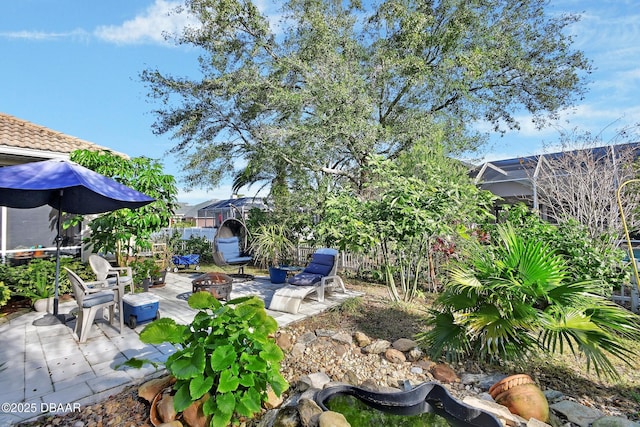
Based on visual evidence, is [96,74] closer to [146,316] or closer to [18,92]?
[18,92]

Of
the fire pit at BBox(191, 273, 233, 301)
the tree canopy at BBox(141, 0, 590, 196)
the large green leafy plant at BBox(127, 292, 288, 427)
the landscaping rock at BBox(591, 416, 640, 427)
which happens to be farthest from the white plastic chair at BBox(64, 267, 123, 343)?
the tree canopy at BBox(141, 0, 590, 196)

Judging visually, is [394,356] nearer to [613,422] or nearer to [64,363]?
[613,422]

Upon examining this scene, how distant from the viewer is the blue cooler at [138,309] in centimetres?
446

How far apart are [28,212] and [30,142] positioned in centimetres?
145

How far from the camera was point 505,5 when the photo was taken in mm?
9969

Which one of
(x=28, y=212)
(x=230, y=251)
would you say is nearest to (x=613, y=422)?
(x=230, y=251)

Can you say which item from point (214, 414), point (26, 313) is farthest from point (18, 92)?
point (214, 414)

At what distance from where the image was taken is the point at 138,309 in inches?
176

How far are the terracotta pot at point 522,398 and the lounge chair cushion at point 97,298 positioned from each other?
15.1 ft

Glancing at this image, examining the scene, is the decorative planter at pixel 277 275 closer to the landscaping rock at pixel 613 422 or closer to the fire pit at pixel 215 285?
the fire pit at pixel 215 285

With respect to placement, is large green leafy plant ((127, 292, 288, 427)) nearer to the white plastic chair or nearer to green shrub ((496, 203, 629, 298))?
the white plastic chair

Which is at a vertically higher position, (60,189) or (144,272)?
(60,189)

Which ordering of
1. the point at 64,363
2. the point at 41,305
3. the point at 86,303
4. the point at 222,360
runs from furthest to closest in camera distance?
the point at 41,305 < the point at 86,303 < the point at 64,363 < the point at 222,360

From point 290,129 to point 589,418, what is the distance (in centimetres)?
828
